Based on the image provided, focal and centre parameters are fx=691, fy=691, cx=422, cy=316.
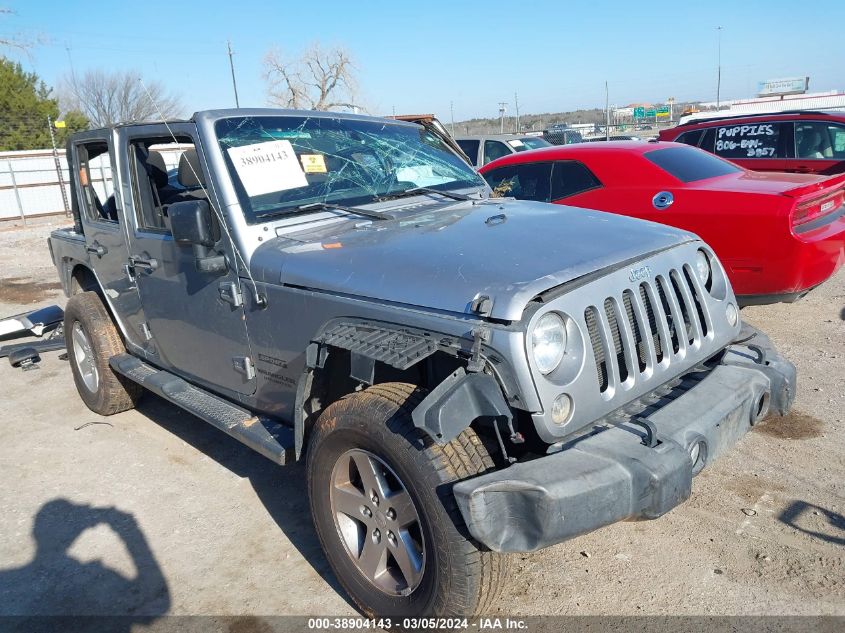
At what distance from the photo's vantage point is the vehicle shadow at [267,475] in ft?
11.3

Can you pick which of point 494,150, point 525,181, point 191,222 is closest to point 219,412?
point 191,222

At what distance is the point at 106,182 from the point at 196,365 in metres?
1.93

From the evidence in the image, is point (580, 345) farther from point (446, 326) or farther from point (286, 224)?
point (286, 224)

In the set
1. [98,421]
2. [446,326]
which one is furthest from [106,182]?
[446,326]

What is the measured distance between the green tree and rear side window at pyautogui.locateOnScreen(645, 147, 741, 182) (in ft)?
94.1

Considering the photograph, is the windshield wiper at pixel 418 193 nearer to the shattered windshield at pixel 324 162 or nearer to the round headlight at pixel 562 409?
the shattered windshield at pixel 324 162

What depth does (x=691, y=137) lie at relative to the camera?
964cm

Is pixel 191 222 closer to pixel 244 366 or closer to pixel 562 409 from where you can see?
pixel 244 366

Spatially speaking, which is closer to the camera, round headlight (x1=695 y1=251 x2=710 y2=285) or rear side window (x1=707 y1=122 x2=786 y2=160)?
round headlight (x1=695 y1=251 x2=710 y2=285)

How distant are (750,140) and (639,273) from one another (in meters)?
7.49

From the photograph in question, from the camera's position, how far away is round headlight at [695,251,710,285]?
10.5ft

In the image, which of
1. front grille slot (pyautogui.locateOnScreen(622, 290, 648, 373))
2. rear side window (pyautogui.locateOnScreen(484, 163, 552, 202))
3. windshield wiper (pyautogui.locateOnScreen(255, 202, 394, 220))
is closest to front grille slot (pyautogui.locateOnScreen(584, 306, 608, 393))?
front grille slot (pyautogui.locateOnScreen(622, 290, 648, 373))

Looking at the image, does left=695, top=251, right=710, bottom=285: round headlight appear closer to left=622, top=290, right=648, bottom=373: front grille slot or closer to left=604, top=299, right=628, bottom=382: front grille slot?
left=622, top=290, right=648, bottom=373: front grille slot

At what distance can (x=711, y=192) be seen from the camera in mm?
5754
